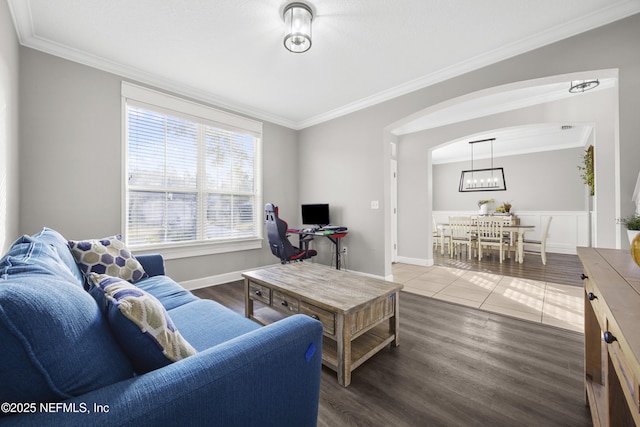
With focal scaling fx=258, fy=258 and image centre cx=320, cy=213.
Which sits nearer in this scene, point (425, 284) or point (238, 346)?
point (238, 346)

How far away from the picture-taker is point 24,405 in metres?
0.52

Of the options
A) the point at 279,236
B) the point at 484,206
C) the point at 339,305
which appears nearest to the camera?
the point at 339,305

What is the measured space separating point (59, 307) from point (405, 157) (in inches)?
212

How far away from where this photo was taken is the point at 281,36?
7.91 ft

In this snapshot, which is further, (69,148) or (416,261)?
(416,261)

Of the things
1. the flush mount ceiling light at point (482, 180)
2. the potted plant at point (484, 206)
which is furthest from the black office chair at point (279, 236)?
the flush mount ceiling light at point (482, 180)

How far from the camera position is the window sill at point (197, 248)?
3128mm

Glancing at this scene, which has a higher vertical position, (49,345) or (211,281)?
(49,345)

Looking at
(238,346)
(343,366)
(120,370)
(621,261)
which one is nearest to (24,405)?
(120,370)

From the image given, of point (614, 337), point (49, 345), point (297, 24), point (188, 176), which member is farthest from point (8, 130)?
point (614, 337)

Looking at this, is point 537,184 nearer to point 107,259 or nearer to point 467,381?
point 467,381

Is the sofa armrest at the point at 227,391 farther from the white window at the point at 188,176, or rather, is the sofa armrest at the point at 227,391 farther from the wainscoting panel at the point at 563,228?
the wainscoting panel at the point at 563,228

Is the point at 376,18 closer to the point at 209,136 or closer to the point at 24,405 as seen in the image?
the point at 209,136

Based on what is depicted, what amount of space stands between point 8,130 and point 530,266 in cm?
703
